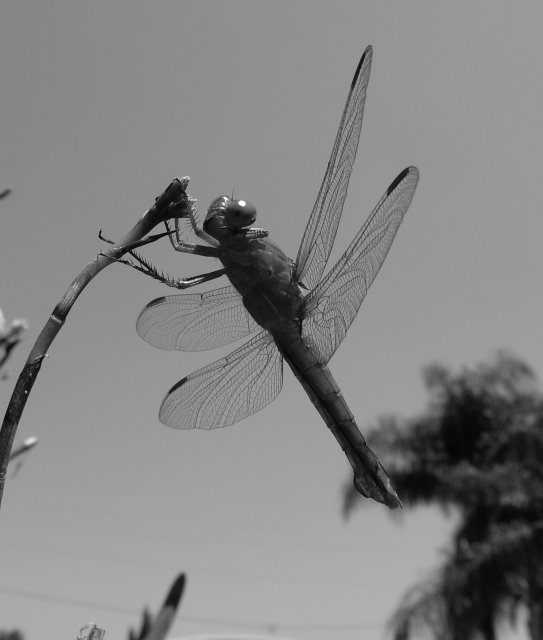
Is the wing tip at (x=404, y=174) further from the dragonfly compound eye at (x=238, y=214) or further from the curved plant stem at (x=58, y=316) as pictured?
the curved plant stem at (x=58, y=316)

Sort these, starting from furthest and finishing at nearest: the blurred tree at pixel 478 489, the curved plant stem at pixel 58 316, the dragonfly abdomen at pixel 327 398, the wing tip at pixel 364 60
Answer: the blurred tree at pixel 478 489 < the dragonfly abdomen at pixel 327 398 < the wing tip at pixel 364 60 < the curved plant stem at pixel 58 316

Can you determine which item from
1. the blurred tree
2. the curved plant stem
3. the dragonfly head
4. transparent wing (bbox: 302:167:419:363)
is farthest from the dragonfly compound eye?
the blurred tree

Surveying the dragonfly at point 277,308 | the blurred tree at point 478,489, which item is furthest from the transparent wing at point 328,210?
the blurred tree at point 478,489

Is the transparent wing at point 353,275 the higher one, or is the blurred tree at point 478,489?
the blurred tree at point 478,489

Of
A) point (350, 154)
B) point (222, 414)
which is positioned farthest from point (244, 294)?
point (350, 154)

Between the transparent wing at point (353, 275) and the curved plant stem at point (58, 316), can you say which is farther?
the transparent wing at point (353, 275)

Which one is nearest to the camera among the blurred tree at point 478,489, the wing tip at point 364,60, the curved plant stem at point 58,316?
the curved plant stem at point 58,316

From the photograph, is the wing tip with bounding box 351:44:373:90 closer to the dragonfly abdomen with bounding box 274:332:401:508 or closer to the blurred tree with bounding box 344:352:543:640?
the dragonfly abdomen with bounding box 274:332:401:508

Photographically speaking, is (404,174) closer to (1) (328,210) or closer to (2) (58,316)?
(1) (328,210)
